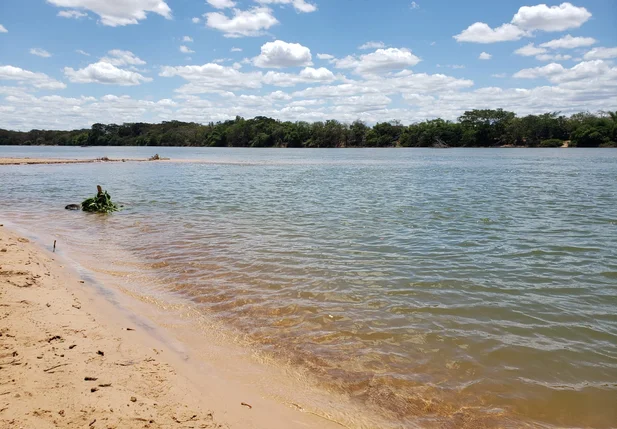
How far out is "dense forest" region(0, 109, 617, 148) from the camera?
4555 inches

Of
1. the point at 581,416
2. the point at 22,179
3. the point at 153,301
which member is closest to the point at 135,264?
the point at 153,301

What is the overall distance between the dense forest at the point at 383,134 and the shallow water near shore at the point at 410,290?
111798mm

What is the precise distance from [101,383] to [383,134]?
151 metres

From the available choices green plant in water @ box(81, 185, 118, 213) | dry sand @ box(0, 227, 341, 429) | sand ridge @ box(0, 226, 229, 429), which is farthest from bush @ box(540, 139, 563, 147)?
sand ridge @ box(0, 226, 229, 429)

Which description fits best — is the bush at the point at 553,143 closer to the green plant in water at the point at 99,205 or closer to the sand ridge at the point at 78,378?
the green plant in water at the point at 99,205

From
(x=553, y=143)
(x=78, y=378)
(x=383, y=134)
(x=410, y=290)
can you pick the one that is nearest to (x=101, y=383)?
(x=78, y=378)

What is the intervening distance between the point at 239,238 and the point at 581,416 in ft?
29.9

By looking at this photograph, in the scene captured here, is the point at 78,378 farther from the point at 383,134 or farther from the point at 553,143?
the point at 383,134

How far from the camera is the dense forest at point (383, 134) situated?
115688 mm

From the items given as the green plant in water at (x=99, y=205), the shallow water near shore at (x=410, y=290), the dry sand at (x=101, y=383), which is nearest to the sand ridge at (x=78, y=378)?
the dry sand at (x=101, y=383)

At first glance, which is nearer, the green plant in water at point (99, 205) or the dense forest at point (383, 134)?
the green plant in water at point (99, 205)

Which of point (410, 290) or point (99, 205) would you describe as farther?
point (99, 205)

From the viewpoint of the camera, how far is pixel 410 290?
764cm

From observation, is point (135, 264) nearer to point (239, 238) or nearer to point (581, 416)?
point (239, 238)
